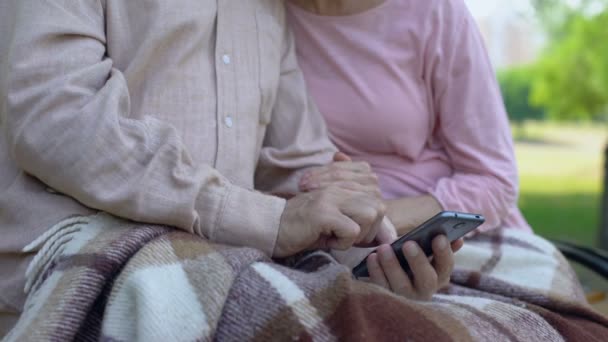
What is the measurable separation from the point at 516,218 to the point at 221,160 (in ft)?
3.07

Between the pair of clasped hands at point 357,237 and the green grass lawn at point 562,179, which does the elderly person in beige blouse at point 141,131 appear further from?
the green grass lawn at point 562,179

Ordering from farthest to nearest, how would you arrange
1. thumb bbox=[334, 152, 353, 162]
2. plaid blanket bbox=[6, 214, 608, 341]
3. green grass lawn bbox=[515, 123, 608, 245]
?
green grass lawn bbox=[515, 123, 608, 245]
thumb bbox=[334, 152, 353, 162]
plaid blanket bbox=[6, 214, 608, 341]

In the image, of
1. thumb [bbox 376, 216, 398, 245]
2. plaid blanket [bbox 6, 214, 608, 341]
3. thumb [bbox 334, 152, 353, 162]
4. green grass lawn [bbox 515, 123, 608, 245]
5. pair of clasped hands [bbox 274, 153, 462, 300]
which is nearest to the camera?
plaid blanket [bbox 6, 214, 608, 341]

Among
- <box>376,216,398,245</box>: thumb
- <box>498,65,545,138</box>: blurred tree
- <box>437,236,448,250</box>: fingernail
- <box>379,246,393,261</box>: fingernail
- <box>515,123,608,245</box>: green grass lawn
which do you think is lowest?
<box>515,123,608,245</box>: green grass lawn

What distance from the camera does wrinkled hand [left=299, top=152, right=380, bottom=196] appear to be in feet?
5.95

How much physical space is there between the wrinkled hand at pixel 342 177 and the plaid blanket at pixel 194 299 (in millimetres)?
375

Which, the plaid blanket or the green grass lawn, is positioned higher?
the plaid blanket

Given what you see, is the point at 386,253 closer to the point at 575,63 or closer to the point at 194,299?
the point at 194,299

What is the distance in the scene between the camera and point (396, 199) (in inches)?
78.6

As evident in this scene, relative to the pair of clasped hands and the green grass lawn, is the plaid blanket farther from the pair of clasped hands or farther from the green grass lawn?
the green grass lawn

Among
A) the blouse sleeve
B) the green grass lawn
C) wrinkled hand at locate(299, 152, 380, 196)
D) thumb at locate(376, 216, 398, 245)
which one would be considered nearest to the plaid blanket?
thumb at locate(376, 216, 398, 245)

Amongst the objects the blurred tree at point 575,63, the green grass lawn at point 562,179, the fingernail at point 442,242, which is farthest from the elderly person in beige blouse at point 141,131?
the green grass lawn at point 562,179

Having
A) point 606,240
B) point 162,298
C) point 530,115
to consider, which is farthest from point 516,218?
point 530,115

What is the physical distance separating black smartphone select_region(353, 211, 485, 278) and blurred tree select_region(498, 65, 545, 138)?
8.09 meters
